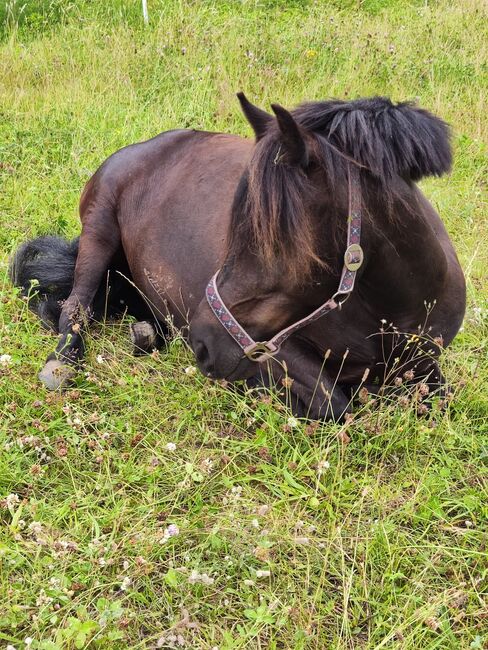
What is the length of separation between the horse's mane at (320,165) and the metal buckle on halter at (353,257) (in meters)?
0.09

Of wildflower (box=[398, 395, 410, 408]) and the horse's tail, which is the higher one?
wildflower (box=[398, 395, 410, 408])

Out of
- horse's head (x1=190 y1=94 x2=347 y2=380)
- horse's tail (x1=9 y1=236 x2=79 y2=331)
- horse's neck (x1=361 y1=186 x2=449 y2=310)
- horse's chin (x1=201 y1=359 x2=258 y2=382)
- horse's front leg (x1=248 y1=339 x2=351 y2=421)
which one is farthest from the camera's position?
horse's tail (x1=9 y1=236 x2=79 y2=331)

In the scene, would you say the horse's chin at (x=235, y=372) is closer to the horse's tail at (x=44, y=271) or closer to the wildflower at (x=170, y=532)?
the wildflower at (x=170, y=532)

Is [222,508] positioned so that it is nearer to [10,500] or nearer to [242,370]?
[242,370]

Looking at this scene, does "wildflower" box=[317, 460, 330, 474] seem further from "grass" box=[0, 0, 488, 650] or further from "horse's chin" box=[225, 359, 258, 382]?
"horse's chin" box=[225, 359, 258, 382]

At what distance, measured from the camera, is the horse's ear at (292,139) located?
→ 1989mm

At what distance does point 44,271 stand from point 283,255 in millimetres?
2124

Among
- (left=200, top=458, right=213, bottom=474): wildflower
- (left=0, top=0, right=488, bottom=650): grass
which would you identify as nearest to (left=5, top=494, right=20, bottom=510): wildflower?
(left=0, top=0, right=488, bottom=650): grass

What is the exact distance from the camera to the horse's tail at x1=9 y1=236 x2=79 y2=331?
3779mm

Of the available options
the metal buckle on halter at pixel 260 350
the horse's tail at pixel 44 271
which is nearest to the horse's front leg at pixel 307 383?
the metal buckle on halter at pixel 260 350

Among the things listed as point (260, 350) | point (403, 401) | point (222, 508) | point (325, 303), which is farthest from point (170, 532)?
point (403, 401)

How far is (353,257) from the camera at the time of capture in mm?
2205

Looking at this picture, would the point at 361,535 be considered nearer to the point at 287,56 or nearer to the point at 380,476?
the point at 380,476

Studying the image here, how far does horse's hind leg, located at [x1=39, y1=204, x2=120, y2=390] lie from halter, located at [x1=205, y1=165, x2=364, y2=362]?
1228 millimetres
